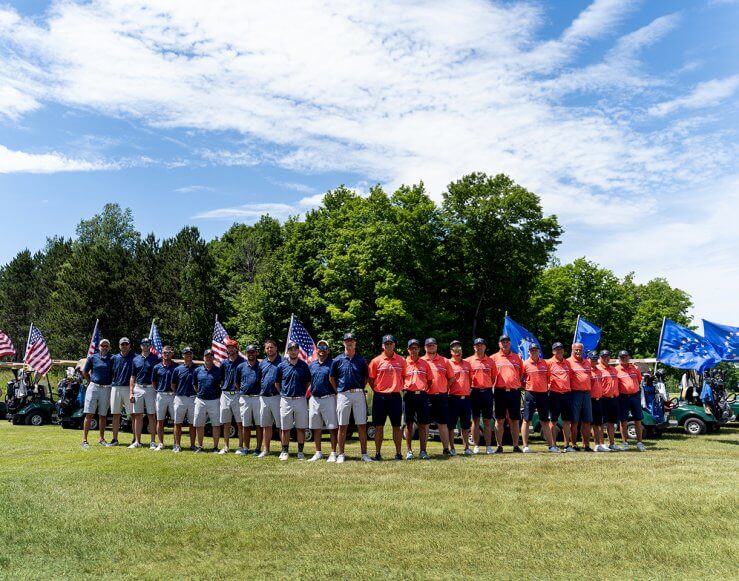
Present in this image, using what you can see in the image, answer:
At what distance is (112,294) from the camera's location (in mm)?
47031

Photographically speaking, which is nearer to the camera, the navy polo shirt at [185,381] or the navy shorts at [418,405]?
the navy shorts at [418,405]

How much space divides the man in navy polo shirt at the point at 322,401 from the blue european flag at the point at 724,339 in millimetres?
9553

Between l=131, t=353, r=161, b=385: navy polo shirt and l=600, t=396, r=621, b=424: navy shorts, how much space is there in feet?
29.7

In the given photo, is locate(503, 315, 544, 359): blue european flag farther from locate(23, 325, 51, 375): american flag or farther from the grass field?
locate(23, 325, 51, 375): american flag

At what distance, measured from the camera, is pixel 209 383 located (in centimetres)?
1248

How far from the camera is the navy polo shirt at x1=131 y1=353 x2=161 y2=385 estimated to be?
13242 mm

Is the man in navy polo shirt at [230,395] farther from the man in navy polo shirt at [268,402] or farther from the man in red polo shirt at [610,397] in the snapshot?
the man in red polo shirt at [610,397]

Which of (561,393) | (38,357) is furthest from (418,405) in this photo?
(38,357)

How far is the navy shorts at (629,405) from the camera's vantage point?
13.1 meters

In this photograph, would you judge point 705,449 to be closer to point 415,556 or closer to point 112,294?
point 415,556

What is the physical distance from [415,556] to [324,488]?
9.26 ft

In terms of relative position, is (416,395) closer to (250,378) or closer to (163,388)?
(250,378)

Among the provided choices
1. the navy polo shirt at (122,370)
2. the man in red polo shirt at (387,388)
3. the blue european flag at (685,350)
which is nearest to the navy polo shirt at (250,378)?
the man in red polo shirt at (387,388)

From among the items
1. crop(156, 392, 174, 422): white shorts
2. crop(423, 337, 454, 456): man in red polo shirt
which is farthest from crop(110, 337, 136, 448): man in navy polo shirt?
crop(423, 337, 454, 456): man in red polo shirt
